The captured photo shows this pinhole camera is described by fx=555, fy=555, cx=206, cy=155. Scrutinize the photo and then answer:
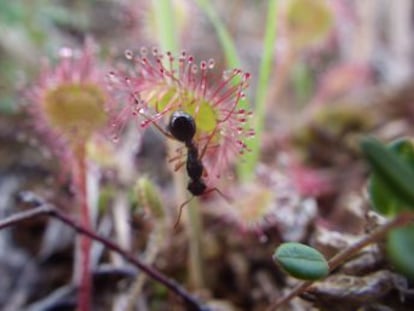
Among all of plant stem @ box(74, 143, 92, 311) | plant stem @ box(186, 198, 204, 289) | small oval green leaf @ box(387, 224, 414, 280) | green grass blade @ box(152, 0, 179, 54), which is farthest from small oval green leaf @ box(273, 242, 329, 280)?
green grass blade @ box(152, 0, 179, 54)

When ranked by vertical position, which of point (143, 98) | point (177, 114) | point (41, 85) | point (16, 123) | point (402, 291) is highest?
point (16, 123)

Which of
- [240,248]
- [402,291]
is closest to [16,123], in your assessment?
[240,248]

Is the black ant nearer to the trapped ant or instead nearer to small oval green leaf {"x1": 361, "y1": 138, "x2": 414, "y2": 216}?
the trapped ant

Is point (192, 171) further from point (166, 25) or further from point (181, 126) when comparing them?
point (166, 25)

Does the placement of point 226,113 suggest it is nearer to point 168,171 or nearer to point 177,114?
point 177,114

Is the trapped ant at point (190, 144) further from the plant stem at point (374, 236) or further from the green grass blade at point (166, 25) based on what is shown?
the green grass blade at point (166, 25)

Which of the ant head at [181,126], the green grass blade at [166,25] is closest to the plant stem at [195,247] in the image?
the green grass blade at [166,25]

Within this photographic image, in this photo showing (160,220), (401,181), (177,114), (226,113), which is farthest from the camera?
(160,220)
